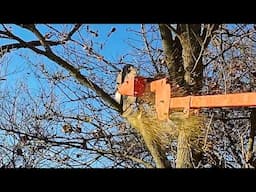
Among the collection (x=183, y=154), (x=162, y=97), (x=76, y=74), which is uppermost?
(x=76, y=74)

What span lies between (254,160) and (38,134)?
4.31 ft

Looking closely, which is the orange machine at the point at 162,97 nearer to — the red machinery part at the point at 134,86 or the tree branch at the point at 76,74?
the red machinery part at the point at 134,86

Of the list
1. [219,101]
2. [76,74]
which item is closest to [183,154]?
[76,74]

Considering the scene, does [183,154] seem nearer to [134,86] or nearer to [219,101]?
[134,86]

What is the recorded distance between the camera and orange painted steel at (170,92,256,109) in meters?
1.37

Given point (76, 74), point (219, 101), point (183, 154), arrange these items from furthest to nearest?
point (76, 74)
point (183, 154)
point (219, 101)

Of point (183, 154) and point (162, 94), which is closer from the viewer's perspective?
point (162, 94)

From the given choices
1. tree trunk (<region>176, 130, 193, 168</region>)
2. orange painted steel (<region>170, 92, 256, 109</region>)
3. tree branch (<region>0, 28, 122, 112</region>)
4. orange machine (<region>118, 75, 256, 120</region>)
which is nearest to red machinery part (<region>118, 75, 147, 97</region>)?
orange machine (<region>118, 75, 256, 120</region>)

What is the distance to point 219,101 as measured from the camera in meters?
1.48

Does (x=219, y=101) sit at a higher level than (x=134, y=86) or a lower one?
lower

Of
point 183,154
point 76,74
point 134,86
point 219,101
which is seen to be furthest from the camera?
point 76,74

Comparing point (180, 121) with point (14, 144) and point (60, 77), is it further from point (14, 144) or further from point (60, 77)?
point (14, 144)

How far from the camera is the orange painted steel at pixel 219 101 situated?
1.37m
